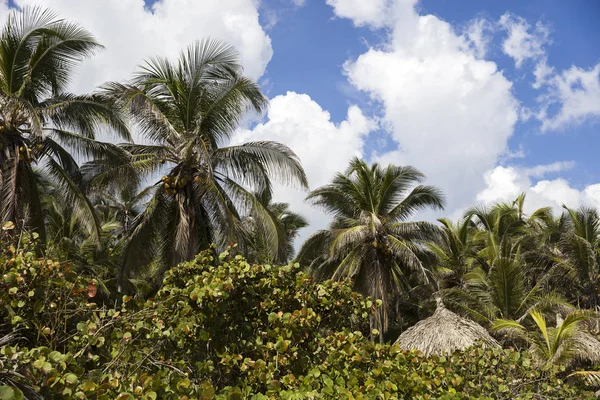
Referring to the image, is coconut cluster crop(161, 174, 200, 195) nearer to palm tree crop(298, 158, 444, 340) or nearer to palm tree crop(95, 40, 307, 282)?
palm tree crop(95, 40, 307, 282)

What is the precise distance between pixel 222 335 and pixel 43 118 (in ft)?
26.4

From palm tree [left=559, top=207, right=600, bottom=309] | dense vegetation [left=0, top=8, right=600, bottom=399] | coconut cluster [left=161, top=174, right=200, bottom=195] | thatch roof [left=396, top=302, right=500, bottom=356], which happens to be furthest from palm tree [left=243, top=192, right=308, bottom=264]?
palm tree [left=559, top=207, right=600, bottom=309]

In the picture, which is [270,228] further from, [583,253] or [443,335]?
[583,253]

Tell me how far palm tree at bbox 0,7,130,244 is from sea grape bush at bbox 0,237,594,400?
648cm

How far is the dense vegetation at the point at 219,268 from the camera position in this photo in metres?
3.72

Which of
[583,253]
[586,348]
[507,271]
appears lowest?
[586,348]

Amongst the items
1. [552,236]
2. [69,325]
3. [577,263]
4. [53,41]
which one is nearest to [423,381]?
[69,325]

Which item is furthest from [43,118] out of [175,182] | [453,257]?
[453,257]

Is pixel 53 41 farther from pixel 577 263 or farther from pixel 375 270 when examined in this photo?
pixel 577 263

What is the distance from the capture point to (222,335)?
175 inches

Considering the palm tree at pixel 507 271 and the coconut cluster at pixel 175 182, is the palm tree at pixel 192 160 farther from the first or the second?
the palm tree at pixel 507 271

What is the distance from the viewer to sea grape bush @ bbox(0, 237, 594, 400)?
11.5 feet

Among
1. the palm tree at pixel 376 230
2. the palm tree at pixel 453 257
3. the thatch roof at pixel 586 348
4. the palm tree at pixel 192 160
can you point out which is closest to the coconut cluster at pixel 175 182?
the palm tree at pixel 192 160

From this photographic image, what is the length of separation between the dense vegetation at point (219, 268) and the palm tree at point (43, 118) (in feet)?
0.14
